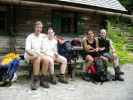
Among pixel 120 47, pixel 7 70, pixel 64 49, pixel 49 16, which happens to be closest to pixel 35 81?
pixel 7 70

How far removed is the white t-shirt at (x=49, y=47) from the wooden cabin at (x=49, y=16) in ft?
5.94

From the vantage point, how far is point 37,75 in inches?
318

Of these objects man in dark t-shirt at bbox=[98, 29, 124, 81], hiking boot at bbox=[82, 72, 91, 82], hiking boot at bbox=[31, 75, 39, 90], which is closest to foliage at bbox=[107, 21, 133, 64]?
man in dark t-shirt at bbox=[98, 29, 124, 81]

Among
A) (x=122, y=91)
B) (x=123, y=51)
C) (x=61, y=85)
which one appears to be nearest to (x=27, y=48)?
(x=61, y=85)

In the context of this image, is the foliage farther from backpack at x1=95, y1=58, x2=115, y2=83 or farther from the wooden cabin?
backpack at x1=95, y1=58, x2=115, y2=83

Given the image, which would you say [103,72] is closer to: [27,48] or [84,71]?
[84,71]

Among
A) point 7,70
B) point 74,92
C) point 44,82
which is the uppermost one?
point 7,70

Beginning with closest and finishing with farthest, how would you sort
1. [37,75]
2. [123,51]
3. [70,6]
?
[37,75] < [70,6] < [123,51]

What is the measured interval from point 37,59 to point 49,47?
27.2 inches

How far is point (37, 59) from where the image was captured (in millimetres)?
8023

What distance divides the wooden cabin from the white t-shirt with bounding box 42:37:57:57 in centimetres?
181

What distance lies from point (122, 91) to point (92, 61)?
1228 mm

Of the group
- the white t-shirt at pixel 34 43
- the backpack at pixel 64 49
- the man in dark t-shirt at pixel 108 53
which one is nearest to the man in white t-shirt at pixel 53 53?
the white t-shirt at pixel 34 43

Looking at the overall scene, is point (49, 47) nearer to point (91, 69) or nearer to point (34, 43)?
point (34, 43)
